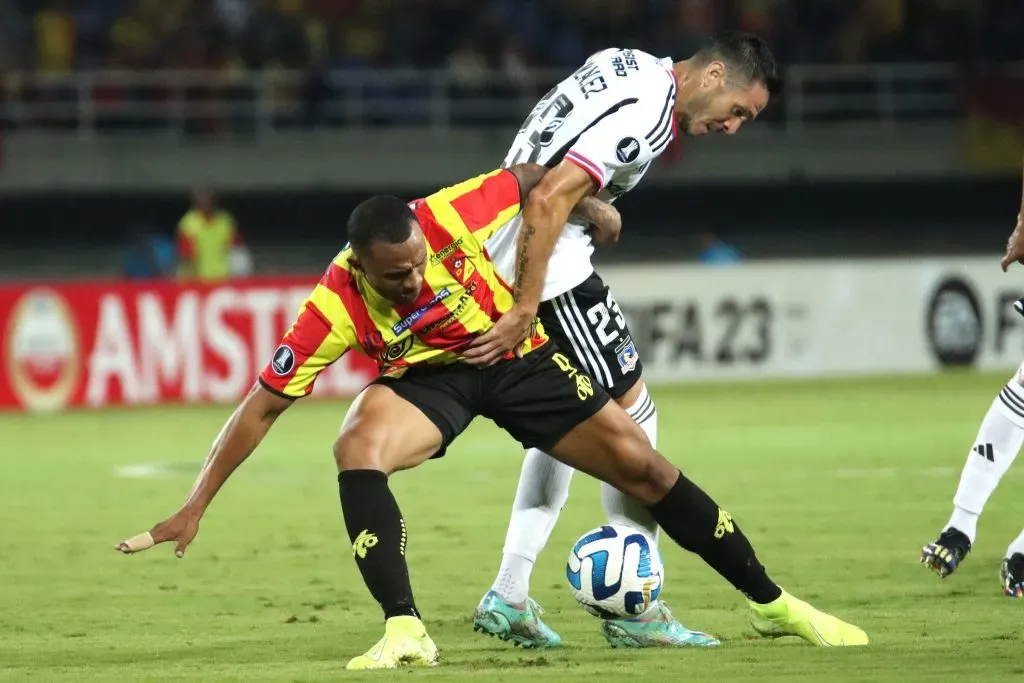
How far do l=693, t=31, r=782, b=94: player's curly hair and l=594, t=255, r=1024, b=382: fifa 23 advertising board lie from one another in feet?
39.8

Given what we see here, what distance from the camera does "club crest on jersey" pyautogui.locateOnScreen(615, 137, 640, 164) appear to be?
5594 millimetres

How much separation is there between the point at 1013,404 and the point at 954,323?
12666 mm

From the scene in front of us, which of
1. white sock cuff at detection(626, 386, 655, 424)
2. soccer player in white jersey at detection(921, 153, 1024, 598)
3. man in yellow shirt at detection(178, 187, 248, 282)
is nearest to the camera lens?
white sock cuff at detection(626, 386, 655, 424)

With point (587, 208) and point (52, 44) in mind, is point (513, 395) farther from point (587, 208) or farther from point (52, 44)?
point (52, 44)

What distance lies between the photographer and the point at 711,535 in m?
5.37

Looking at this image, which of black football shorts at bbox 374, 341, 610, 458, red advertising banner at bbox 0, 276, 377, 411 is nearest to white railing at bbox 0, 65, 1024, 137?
red advertising banner at bbox 0, 276, 377, 411

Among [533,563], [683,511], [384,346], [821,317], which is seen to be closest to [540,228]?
[384,346]

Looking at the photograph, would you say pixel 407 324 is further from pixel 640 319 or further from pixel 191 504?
pixel 640 319

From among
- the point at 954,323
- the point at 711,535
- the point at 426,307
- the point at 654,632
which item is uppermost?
the point at 954,323

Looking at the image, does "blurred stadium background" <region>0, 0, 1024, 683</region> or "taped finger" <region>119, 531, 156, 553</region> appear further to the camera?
"blurred stadium background" <region>0, 0, 1024, 683</region>

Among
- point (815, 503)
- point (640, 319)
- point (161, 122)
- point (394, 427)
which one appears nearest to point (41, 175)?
point (161, 122)

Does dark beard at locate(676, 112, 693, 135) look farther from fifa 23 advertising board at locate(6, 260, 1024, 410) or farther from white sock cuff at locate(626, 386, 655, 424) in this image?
fifa 23 advertising board at locate(6, 260, 1024, 410)

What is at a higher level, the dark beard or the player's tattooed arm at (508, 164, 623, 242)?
the dark beard

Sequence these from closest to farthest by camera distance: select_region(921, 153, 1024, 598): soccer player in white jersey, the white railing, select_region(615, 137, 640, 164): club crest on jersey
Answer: select_region(615, 137, 640, 164): club crest on jersey
select_region(921, 153, 1024, 598): soccer player in white jersey
the white railing
